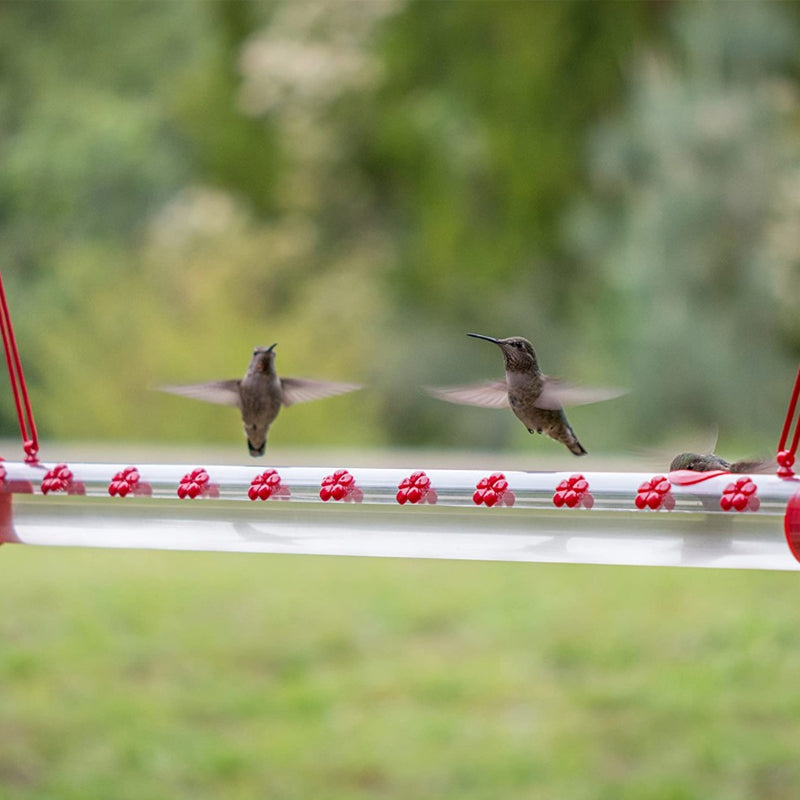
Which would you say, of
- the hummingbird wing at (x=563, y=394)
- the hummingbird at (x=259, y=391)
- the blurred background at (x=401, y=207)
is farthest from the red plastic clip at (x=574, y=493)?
the blurred background at (x=401, y=207)

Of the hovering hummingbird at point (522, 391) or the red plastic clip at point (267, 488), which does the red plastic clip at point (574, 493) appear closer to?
the hovering hummingbird at point (522, 391)

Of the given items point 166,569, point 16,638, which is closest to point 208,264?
point 166,569

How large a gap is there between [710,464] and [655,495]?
157 millimetres

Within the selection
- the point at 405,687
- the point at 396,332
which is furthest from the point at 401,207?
the point at 405,687

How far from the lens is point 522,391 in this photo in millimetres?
1540

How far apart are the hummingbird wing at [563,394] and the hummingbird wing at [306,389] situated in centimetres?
25

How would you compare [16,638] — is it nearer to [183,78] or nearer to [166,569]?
[166,569]

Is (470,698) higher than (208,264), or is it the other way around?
(208,264)

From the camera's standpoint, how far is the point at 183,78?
1052 centimetres

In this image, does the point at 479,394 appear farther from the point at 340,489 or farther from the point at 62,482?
the point at 62,482

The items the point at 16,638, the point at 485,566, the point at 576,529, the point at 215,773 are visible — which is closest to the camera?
the point at 576,529

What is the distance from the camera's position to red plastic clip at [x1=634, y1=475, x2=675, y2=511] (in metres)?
1.32

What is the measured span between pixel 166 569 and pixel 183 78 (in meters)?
5.87

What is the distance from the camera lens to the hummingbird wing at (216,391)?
64.1 inches
